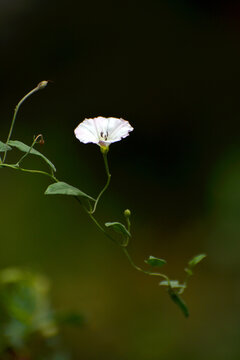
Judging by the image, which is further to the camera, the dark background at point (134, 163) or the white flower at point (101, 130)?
the dark background at point (134, 163)

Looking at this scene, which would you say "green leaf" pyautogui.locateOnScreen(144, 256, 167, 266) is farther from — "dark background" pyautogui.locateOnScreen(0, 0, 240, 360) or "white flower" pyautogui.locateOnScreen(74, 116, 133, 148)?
"dark background" pyautogui.locateOnScreen(0, 0, 240, 360)

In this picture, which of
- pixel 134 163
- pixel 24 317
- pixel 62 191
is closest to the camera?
pixel 62 191

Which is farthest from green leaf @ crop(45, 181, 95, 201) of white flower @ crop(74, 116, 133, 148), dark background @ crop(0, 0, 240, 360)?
dark background @ crop(0, 0, 240, 360)

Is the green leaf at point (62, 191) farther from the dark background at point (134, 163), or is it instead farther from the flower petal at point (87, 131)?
the dark background at point (134, 163)

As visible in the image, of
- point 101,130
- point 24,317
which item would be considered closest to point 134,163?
point 24,317

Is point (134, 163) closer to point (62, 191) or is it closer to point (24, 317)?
point (24, 317)

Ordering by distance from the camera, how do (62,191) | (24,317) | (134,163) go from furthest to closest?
(134,163)
(24,317)
(62,191)

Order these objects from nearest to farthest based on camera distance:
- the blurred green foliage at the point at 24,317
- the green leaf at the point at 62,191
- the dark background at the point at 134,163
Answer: the green leaf at the point at 62,191, the blurred green foliage at the point at 24,317, the dark background at the point at 134,163

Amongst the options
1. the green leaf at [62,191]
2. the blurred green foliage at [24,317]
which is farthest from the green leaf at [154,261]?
the blurred green foliage at [24,317]
